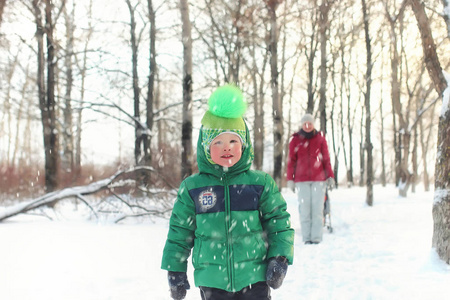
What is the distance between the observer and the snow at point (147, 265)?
4.03 meters

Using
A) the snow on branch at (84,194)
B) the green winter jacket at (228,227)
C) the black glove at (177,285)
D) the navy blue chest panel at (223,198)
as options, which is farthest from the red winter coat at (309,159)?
the black glove at (177,285)

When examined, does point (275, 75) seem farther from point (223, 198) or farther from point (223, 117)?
point (223, 198)

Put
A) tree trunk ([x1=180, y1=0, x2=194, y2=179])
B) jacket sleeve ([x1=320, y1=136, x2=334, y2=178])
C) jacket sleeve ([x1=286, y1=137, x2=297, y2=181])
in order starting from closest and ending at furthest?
jacket sleeve ([x1=320, y1=136, x2=334, y2=178]) → jacket sleeve ([x1=286, y1=137, x2=297, y2=181]) → tree trunk ([x1=180, y1=0, x2=194, y2=179])

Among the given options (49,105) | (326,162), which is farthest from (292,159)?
(49,105)

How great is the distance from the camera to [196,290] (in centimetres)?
429

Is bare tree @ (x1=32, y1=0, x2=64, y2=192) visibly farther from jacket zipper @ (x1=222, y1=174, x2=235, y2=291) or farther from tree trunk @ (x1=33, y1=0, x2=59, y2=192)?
jacket zipper @ (x1=222, y1=174, x2=235, y2=291)

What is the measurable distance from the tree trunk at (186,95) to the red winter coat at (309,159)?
2.99m

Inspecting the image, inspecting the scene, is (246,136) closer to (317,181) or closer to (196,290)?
(196,290)

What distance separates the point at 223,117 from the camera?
2484 millimetres

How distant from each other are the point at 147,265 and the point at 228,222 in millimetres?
3118

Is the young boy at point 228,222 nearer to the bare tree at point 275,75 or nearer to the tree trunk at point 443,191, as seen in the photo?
the tree trunk at point 443,191

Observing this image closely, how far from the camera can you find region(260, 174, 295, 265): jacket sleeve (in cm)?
236

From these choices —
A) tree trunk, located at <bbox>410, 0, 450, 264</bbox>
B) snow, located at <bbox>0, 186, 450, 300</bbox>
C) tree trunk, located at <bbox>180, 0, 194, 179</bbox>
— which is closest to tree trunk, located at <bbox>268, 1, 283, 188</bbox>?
tree trunk, located at <bbox>180, 0, 194, 179</bbox>

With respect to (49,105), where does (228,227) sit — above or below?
below
